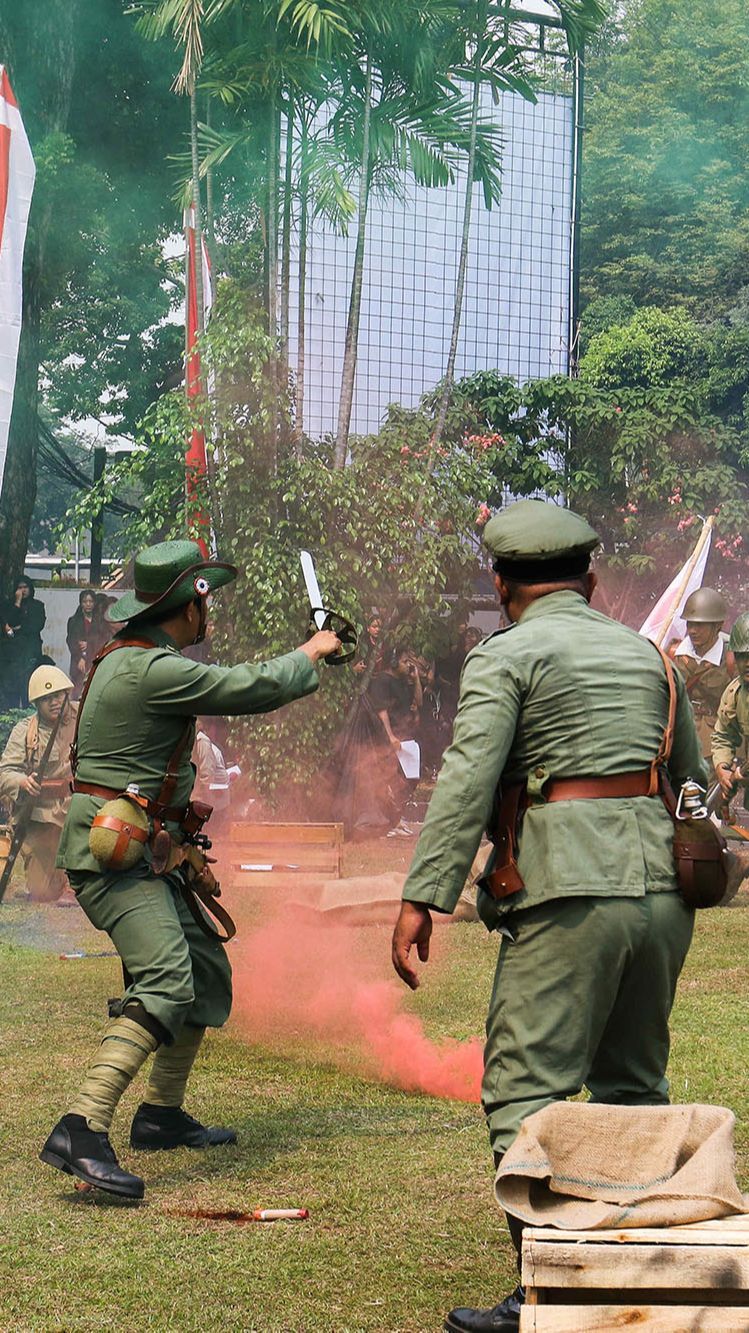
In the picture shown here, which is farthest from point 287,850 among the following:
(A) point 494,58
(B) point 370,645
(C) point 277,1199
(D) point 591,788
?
(A) point 494,58

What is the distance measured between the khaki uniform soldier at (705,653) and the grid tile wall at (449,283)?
13.3ft

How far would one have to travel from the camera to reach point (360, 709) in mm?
14109

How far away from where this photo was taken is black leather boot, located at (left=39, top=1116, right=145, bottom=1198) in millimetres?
4414

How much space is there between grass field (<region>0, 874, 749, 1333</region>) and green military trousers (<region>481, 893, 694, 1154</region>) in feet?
2.15

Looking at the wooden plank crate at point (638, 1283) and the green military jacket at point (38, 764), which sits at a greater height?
the wooden plank crate at point (638, 1283)

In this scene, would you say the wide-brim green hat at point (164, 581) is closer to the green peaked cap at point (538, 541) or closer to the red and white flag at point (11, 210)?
the green peaked cap at point (538, 541)

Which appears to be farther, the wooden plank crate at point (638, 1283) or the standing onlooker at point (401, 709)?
the standing onlooker at point (401, 709)

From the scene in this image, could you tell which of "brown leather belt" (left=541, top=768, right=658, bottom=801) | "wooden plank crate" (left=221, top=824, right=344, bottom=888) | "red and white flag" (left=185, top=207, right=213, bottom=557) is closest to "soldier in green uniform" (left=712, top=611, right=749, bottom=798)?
"wooden plank crate" (left=221, top=824, right=344, bottom=888)

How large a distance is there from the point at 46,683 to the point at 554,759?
804 cm

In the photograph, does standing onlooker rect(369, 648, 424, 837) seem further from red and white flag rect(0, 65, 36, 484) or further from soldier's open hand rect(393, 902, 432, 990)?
soldier's open hand rect(393, 902, 432, 990)

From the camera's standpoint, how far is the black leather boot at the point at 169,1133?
5043 millimetres

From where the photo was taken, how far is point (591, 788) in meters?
3.45

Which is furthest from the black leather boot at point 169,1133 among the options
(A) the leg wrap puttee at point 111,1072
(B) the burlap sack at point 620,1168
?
(B) the burlap sack at point 620,1168

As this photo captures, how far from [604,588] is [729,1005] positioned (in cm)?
1107
